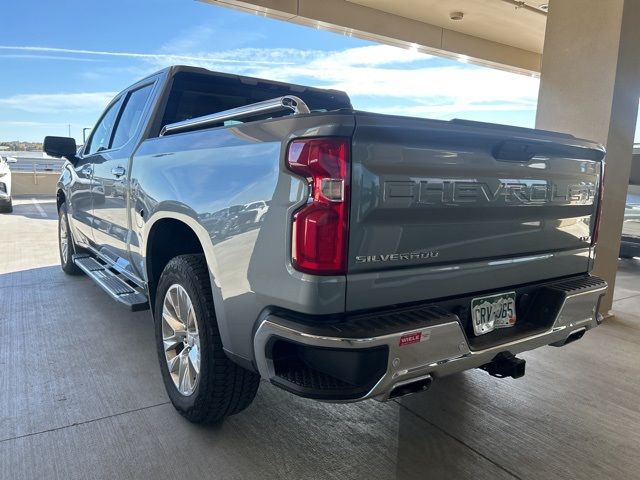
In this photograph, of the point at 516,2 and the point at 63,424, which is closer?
the point at 63,424

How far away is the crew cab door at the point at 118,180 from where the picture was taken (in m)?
3.63

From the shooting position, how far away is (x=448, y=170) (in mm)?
2109

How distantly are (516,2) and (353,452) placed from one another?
7556 millimetres

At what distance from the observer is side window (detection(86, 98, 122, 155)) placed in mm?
4605

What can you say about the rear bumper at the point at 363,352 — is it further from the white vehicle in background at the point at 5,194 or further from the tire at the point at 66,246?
the white vehicle in background at the point at 5,194

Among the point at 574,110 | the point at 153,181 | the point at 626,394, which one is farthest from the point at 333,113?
the point at 574,110

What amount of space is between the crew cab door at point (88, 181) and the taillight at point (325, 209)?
2856 mm

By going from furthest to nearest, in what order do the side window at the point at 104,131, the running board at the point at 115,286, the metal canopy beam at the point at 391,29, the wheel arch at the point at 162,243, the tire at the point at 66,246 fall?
1. the metal canopy beam at the point at 391,29
2. the tire at the point at 66,246
3. the side window at the point at 104,131
4. the running board at the point at 115,286
5. the wheel arch at the point at 162,243

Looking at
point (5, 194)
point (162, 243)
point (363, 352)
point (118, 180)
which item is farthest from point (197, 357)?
point (5, 194)

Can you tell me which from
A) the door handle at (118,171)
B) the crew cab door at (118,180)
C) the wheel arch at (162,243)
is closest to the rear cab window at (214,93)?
the crew cab door at (118,180)

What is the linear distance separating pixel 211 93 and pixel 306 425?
2.46 metres

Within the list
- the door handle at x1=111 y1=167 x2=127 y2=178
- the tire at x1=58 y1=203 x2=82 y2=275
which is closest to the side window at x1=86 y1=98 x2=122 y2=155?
the door handle at x1=111 y1=167 x2=127 y2=178

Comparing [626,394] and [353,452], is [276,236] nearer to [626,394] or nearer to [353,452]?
[353,452]

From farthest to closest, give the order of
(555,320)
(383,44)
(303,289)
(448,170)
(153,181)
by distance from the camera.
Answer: (383,44) < (153,181) < (555,320) < (448,170) < (303,289)
